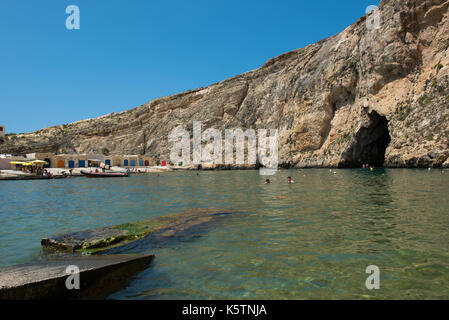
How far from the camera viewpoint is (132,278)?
559 centimetres

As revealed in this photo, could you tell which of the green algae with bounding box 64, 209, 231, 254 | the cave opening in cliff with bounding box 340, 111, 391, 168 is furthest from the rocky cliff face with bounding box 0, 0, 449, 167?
the green algae with bounding box 64, 209, 231, 254

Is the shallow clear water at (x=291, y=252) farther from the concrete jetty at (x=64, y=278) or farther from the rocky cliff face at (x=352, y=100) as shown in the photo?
the rocky cliff face at (x=352, y=100)

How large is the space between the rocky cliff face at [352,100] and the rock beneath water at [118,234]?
38.6 meters

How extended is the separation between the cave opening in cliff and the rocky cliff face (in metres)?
0.20

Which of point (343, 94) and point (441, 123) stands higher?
point (343, 94)

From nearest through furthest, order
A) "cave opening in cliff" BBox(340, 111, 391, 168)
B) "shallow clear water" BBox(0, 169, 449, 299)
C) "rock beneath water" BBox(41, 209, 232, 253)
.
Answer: "shallow clear water" BBox(0, 169, 449, 299), "rock beneath water" BBox(41, 209, 232, 253), "cave opening in cliff" BBox(340, 111, 391, 168)

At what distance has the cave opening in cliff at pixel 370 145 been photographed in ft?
161

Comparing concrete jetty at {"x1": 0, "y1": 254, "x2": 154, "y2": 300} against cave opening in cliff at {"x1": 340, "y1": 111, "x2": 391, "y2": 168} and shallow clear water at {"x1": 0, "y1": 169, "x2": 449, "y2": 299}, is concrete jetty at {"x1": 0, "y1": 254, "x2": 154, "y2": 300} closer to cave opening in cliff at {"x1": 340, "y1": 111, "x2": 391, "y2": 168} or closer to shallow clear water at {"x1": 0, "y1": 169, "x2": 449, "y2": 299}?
shallow clear water at {"x1": 0, "y1": 169, "x2": 449, "y2": 299}

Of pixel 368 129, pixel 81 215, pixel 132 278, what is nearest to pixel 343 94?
pixel 368 129

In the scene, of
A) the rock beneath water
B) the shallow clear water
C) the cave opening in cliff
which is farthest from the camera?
the cave opening in cliff

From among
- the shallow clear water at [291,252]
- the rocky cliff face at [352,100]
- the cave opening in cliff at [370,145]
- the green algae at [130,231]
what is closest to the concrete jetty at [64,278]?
the shallow clear water at [291,252]

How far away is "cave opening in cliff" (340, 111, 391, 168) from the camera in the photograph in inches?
Result: 1935

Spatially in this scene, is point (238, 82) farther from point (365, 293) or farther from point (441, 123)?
point (365, 293)

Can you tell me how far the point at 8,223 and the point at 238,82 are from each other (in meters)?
79.5
